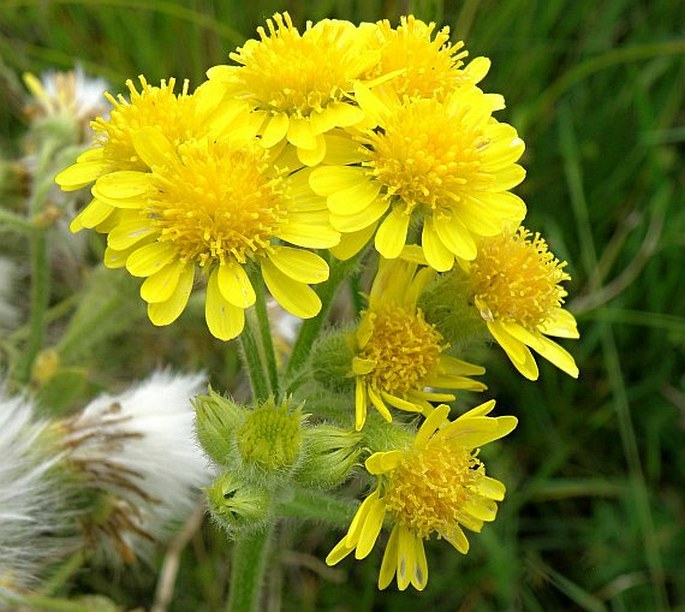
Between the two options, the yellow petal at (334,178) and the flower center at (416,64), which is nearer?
the yellow petal at (334,178)

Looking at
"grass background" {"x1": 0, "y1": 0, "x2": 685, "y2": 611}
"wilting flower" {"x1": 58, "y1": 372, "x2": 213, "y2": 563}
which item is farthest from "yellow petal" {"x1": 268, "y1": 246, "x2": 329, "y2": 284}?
"grass background" {"x1": 0, "y1": 0, "x2": 685, "y2": 611}

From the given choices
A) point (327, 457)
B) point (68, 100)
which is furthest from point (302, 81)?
point (68, 100)

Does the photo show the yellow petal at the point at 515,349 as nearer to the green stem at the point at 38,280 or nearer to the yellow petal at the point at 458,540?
the yellow petal at the point at 458,540

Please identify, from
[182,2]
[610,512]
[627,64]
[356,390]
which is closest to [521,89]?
[627,64]

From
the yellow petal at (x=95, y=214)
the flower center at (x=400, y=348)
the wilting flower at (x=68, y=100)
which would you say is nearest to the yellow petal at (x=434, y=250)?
the flower center at (x=400, y=348)

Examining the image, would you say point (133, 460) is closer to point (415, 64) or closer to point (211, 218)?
point (211, 218)

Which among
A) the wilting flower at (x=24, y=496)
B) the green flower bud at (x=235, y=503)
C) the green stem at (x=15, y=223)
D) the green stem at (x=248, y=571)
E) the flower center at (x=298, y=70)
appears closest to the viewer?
the green flower bud at (x=235, y=503)
